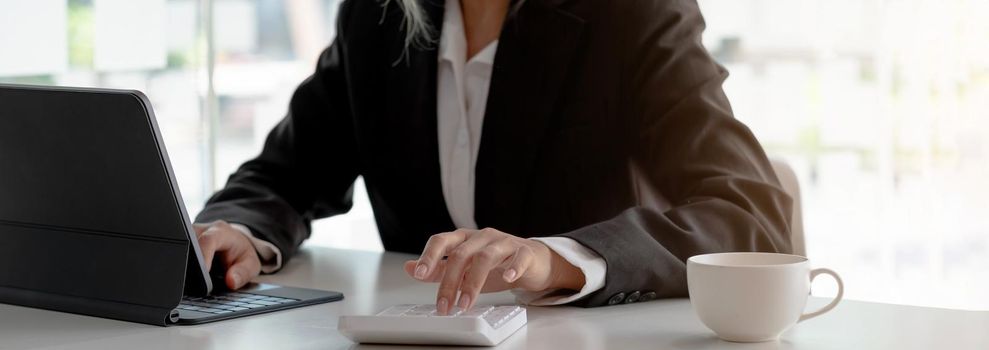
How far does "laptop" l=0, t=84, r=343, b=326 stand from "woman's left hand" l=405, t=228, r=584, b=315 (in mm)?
223

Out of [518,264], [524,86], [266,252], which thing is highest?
[524,86]

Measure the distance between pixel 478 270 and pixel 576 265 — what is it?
0.15 meters

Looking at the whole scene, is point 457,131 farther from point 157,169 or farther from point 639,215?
point 157,169

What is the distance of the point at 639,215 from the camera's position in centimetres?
130

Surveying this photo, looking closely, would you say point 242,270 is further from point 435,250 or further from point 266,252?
point 435,250

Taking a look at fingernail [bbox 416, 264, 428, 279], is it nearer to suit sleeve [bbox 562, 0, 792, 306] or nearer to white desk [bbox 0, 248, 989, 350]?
white desk [bbox 0, 248, 989, 350]

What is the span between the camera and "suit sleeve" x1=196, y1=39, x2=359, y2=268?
1.74 m

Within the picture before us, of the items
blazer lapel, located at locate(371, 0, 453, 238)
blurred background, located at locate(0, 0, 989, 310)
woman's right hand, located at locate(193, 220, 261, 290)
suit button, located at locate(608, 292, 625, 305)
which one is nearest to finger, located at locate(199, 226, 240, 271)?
woman's right hand, located at locate(193, 220, 261, 290)

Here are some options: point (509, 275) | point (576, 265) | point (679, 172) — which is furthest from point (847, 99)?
point (509, 275)

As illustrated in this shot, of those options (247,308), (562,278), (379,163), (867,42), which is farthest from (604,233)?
(867,42)

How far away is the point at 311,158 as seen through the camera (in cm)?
182

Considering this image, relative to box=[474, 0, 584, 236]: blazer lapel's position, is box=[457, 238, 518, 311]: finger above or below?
below

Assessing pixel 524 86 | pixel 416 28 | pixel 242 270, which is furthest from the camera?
pixel 416 28

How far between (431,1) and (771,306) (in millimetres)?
938
